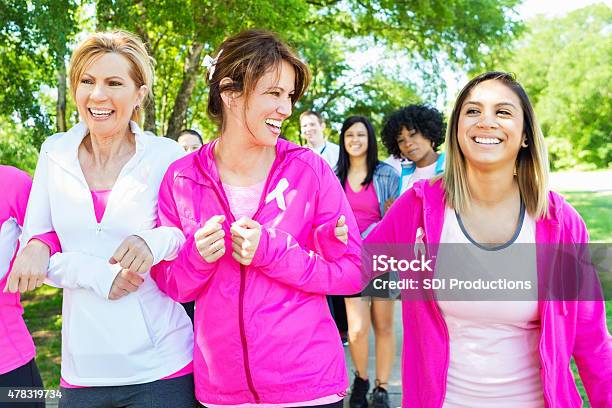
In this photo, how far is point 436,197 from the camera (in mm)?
2191

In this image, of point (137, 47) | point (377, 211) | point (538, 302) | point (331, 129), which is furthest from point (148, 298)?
point (331, 129)

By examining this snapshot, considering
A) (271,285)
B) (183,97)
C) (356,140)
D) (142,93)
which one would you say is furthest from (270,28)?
(271,285)

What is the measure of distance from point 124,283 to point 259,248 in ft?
1.75

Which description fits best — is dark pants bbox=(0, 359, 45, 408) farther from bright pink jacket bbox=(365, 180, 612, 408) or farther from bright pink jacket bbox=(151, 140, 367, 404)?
bright pink jacket bbox=(365, 180, 612, 408)

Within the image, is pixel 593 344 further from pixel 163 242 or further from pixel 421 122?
pixel 421 122

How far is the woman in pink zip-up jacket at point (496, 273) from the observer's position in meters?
2.04

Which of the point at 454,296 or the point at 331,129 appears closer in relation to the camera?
the point at 454,296

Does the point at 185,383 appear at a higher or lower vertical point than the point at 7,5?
lower

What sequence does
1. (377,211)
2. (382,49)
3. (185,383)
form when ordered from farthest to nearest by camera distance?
(382,49) → (377,211) → (185,383)

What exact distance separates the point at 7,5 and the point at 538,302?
19.0 feet

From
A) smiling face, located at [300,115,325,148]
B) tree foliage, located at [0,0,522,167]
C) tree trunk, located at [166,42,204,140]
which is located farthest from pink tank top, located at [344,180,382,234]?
tree trunk, located at [166,42,204,140]

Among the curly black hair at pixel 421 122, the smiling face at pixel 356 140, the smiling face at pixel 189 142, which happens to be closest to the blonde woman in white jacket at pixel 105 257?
the smiling face at pixel 356 140

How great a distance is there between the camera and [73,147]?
2258 millimetres

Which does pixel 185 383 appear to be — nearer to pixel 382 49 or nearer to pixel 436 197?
pixel 436 197
